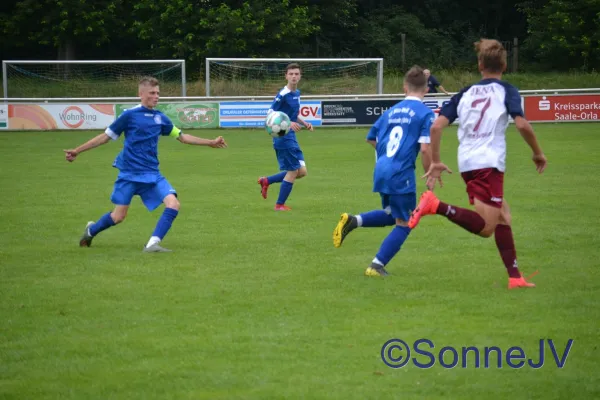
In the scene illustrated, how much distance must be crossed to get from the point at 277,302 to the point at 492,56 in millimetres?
2341

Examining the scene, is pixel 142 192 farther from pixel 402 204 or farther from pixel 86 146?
pixel 402 204

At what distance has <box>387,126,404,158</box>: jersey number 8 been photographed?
7234mm

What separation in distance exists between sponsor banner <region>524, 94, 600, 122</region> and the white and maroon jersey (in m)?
20.5

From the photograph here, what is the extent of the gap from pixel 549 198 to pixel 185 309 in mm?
7246

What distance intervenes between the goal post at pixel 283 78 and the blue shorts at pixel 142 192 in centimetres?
1845

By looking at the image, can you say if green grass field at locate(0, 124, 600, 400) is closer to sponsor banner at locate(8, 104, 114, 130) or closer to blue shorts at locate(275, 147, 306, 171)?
blue shorts at locate(275, 147, 306, 171)

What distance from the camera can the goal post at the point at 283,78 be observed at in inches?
1085

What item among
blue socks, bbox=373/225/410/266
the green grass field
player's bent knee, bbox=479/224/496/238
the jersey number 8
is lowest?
the green grass field

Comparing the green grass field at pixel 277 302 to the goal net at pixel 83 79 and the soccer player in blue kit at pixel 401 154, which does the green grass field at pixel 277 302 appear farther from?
the goal net at pixel 83 79

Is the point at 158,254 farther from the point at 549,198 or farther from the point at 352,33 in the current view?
the point at 352,33

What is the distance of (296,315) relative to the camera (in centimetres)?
606

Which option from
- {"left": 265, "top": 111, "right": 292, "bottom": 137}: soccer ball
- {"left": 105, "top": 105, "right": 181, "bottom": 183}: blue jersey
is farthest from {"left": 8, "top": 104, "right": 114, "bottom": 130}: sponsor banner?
{"left": 105, "top": 105, "right": 181, "bottom": 183}: blue jersey

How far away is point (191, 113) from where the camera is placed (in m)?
25.0

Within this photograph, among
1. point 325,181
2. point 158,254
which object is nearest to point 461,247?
point 158,254
